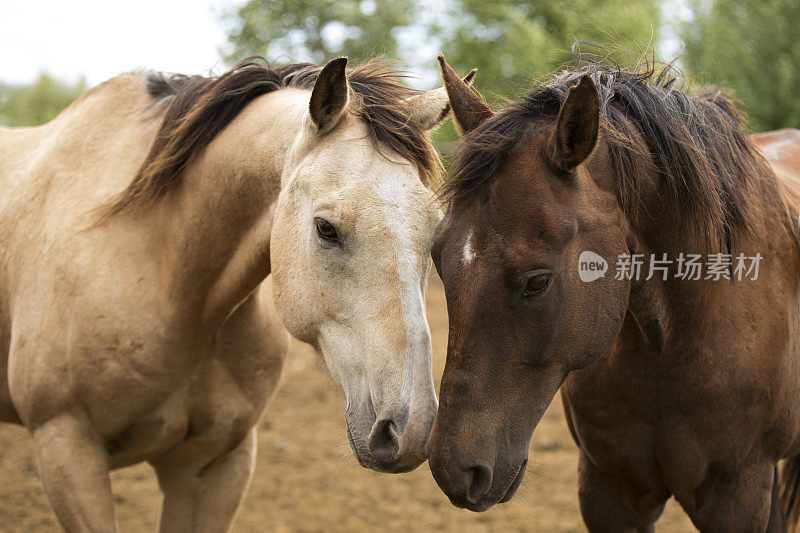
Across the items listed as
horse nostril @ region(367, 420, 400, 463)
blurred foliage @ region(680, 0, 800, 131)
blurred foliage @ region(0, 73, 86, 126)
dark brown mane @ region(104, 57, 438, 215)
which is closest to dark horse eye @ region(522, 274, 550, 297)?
horse nostril @ region(367, 420, 400, 463)

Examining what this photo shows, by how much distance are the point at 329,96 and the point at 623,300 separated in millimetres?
1148

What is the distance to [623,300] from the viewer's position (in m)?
2.03

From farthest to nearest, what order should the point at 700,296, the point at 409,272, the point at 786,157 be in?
the point at 786,157
the point at 700,296
the point at 409,272

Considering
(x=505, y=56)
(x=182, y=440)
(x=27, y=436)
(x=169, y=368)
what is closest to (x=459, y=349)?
(x=169, y=368)

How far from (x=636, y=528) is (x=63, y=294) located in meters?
2.45

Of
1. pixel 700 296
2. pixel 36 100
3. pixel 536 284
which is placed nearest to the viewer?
pixel 536 284

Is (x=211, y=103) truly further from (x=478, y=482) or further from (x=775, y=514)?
(x=775, y=514)

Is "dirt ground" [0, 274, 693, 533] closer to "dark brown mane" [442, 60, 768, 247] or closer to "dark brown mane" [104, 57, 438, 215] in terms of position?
"dark brown mane" [104, 57, 438, 215]

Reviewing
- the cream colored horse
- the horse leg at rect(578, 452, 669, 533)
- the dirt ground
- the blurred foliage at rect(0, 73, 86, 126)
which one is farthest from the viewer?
the blurred foliage at rect(0, 73, 86, 126)

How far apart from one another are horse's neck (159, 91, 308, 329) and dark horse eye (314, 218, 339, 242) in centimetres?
37

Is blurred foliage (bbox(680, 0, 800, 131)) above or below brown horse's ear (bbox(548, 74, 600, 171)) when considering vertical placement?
below

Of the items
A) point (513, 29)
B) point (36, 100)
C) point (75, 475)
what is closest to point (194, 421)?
point (75, 475)

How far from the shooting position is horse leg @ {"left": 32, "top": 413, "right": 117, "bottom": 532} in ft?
8.58

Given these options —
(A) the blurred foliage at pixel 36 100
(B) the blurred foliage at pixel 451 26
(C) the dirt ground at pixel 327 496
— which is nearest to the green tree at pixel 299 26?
(B) the blurred foliage at pixel 451 26
